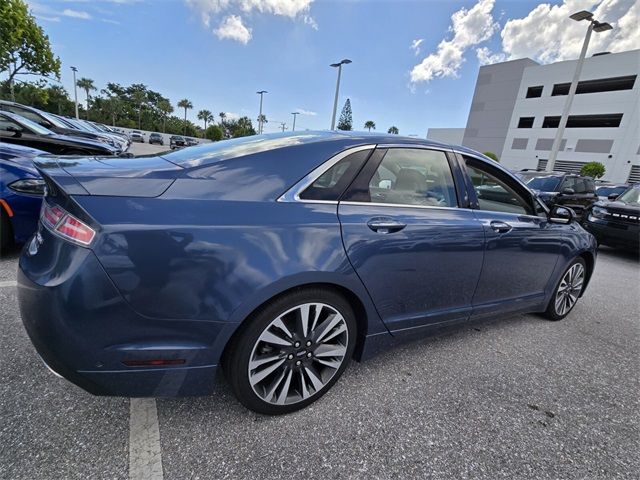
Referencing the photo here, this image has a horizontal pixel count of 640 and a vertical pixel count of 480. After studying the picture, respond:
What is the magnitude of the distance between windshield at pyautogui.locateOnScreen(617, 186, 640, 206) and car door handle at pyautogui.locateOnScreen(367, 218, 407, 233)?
24.5 ft

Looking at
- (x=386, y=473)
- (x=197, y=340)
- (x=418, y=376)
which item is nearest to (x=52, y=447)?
(x=197, y=340)

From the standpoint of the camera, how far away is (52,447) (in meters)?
1.55

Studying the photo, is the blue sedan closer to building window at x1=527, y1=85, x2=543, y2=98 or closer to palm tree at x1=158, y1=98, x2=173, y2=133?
building window at x1=527, y1=85, x2=543, y2=98

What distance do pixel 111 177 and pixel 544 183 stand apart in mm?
10837

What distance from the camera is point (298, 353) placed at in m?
1.84

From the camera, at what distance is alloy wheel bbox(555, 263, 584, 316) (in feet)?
11.2

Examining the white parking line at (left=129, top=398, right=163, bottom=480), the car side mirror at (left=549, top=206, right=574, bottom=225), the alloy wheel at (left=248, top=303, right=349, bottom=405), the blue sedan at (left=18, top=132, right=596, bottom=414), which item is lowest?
the white parking line at (left=129, top=398, right=163, bottom=480)

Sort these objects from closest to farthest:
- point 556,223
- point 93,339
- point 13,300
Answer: point 93,339
point 13,300
point 556,223

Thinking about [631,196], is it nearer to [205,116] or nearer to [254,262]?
[254,262]

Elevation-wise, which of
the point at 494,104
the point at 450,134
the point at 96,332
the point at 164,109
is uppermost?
the point at 494,104

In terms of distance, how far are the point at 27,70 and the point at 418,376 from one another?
2883 cm

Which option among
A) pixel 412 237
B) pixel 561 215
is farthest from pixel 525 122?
pixel 412 237

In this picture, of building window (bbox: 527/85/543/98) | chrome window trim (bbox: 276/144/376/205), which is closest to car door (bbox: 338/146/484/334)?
chrome window trim (bbox: 276/144/376/205)

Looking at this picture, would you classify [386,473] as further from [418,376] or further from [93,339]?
[93,339]
